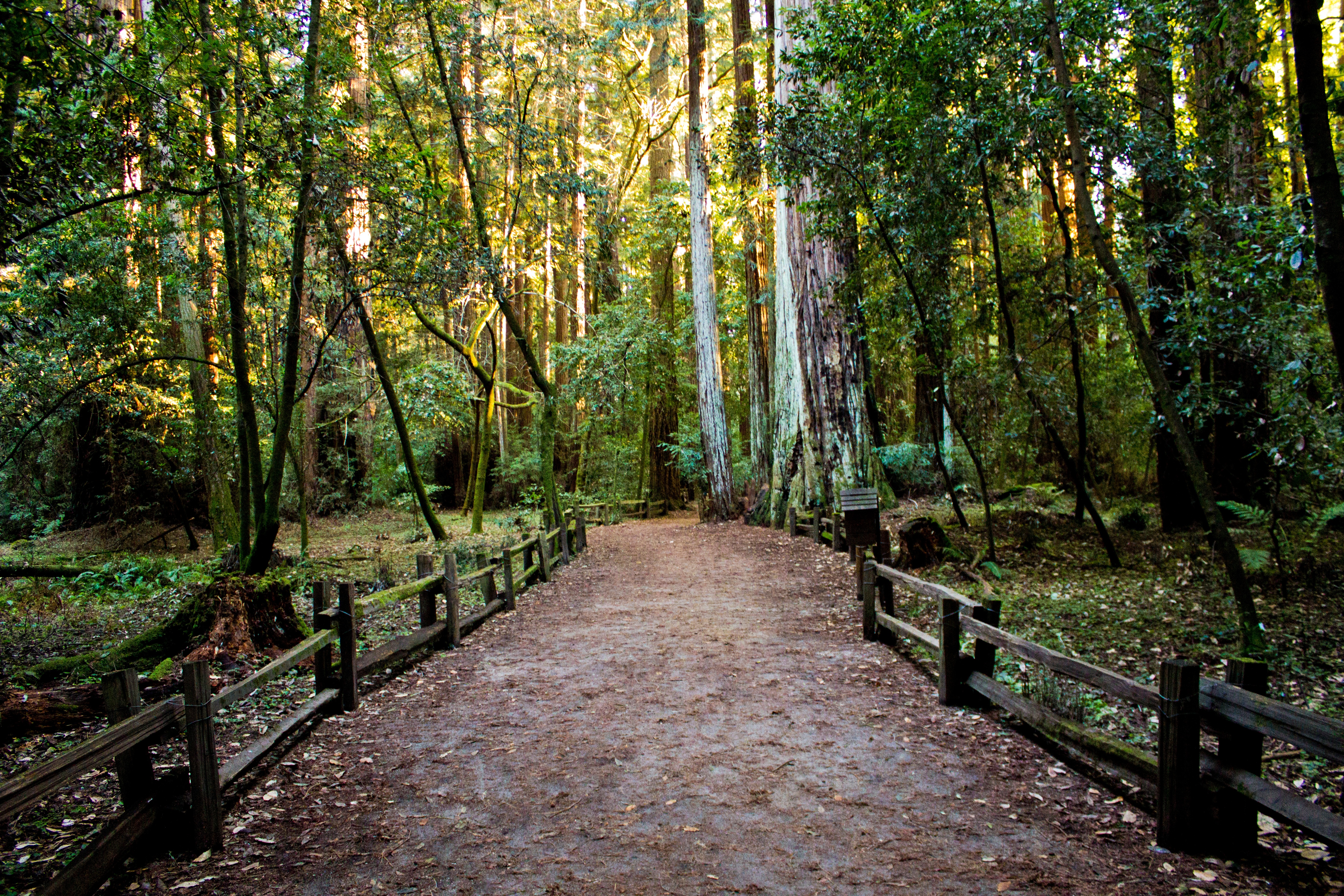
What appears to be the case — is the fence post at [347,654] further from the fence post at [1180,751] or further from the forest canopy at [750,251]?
the fence post at [1180,751]

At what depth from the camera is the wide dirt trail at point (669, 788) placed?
3.47m

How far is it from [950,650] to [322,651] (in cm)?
465

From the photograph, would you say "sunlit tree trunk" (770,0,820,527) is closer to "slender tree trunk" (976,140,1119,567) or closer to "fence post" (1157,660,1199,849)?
"slender tree trunk" (976,140,1119,567)

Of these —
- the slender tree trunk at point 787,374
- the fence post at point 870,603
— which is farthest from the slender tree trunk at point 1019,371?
the slender tree trunk at point 787,374

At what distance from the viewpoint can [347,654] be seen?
5.88m

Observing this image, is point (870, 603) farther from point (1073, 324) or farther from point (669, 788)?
point (1073, 324)

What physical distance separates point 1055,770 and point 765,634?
3.65m

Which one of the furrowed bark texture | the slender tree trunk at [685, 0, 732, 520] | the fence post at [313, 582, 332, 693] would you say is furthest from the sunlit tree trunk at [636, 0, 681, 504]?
the fence post at [313, 582, 332, 693]

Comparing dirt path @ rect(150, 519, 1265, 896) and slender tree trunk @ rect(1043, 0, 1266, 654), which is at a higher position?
slender tree trunk @ rect(1043, 0, 1266, 654)

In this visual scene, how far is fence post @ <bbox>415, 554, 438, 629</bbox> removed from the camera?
24.5 ft

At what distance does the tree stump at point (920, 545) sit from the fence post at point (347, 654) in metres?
6.87

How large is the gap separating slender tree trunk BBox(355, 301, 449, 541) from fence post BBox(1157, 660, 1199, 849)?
11.4 meters

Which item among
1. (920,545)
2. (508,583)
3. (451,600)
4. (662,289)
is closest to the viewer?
(451,600)

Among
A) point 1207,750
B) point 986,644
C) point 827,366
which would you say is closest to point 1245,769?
point 1207,750
